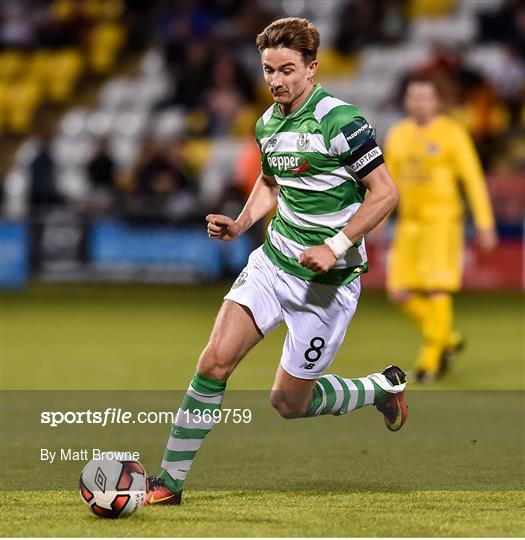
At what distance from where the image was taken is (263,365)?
1143 cm

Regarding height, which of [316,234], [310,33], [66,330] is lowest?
[66,330]

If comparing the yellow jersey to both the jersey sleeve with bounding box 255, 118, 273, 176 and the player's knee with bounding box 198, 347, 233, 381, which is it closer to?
the jersey sleeve with bounding box 255, 118, 273, 176

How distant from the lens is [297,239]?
21.1ft

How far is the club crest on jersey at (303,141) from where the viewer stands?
247 inches

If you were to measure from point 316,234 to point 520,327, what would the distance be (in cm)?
833

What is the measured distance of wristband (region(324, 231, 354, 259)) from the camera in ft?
19.5

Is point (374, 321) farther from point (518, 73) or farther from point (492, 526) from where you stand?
point (492, 526)

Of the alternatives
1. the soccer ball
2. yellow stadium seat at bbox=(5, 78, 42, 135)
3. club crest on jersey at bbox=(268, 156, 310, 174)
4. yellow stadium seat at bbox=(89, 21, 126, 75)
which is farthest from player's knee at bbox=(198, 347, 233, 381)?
yellow stadium seat at bbox=(89, 21, 126, 75)

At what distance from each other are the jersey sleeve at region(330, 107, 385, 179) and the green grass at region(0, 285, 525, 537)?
149 centimetres

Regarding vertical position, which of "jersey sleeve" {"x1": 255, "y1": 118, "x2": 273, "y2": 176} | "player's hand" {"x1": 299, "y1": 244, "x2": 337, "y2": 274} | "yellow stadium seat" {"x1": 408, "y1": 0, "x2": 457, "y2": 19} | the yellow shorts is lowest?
"yellow stadium seat" {"x1": 408, "y1": 0, "x2": 457, "y2": 19}

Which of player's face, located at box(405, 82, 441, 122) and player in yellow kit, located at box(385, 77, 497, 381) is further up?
player's face, located at box(405, 82, 441, 122)

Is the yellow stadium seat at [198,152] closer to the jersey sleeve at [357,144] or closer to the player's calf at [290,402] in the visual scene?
the player's calf at [290,402]

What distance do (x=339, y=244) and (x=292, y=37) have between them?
95 cm

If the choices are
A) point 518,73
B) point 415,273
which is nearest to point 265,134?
point 415,273
